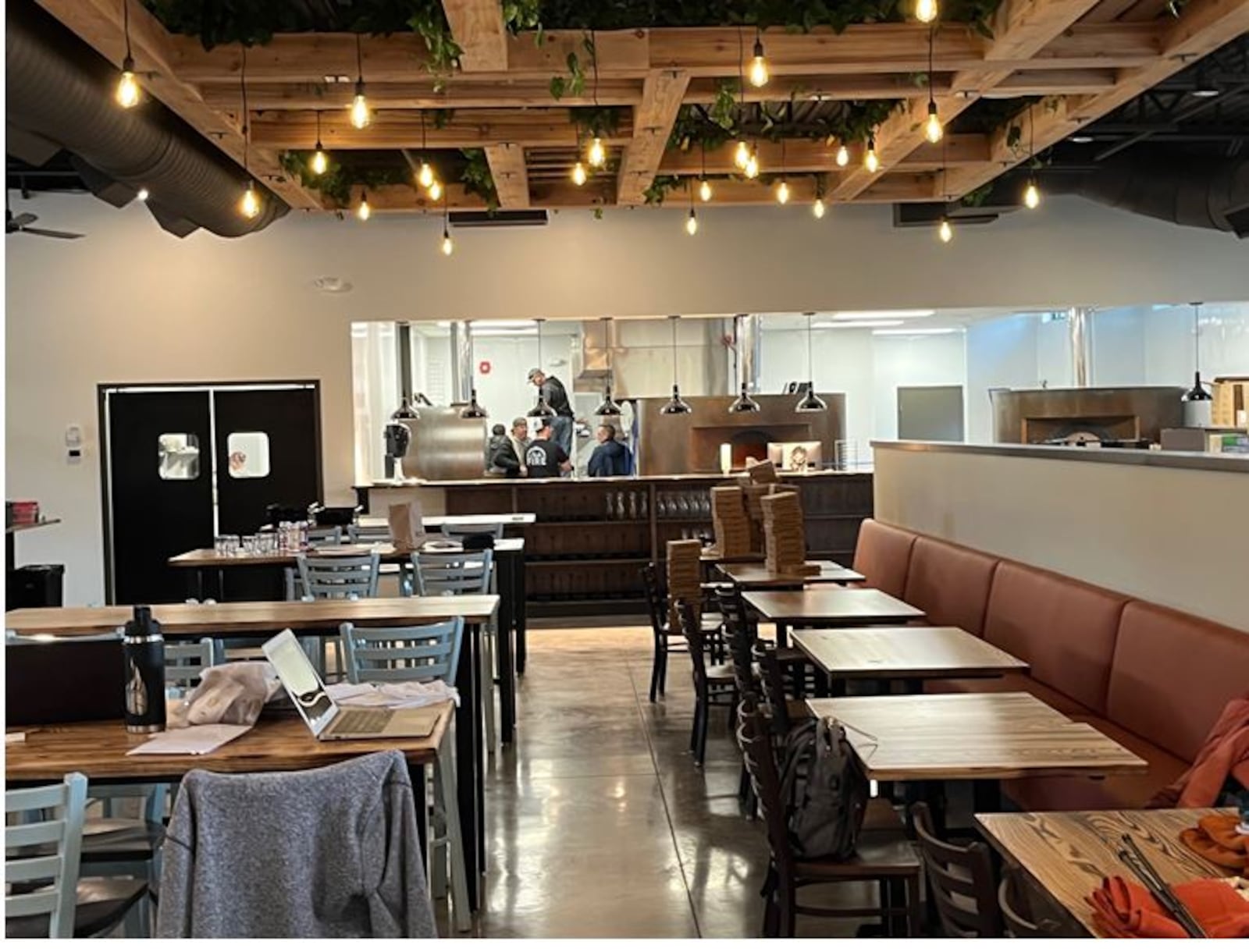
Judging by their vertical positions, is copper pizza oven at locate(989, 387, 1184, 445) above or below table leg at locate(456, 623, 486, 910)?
above

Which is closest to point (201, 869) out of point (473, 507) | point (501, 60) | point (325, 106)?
point (501, 60)

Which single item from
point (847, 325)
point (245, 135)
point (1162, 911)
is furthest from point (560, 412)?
point (1162, 911)

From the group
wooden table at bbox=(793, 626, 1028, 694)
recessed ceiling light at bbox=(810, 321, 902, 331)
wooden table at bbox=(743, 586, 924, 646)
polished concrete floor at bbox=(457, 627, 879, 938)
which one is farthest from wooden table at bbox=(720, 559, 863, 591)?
recessed ceiling light at bbox=(810, 321, 902, 331)

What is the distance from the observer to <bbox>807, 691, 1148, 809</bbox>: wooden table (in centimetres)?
324

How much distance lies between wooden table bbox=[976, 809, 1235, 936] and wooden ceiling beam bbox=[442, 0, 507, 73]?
12.4 feet

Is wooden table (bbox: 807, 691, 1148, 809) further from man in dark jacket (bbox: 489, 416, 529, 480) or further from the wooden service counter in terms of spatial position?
man in dark jacket (bbox: 489, 416, 529, 480)

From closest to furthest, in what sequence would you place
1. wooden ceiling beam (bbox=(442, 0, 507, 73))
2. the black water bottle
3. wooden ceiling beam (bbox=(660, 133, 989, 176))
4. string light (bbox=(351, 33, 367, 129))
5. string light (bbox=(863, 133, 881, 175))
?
the black water bottle, wooden ceiling beam (bbox=(442, 0, 507, 73)), string light (bbox=(351, 33, 367, 129)), string light (bbox=(863, 133, 881, 175)), wooden ceiling beam (bbox=(660, 133, 989, 176))

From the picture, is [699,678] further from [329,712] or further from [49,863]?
[49,863]

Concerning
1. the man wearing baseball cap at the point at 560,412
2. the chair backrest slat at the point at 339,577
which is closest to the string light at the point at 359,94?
the chair backrest slat at the point at 339,577

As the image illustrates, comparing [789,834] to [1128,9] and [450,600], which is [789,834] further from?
[1128,9]

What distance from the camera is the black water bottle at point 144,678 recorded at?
10.3 ft

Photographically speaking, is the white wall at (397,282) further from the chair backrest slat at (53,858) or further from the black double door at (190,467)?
the chair backrest slat at (53,858)

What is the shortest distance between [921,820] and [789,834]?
1.03 m

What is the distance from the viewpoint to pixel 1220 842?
261cm
